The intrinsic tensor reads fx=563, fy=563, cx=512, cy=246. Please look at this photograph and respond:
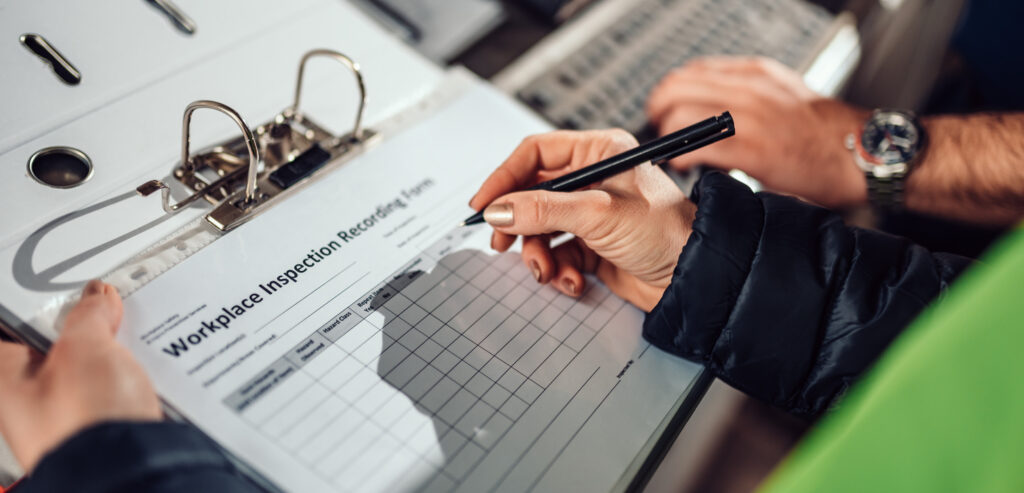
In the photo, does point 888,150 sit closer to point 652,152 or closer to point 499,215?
point 652,152

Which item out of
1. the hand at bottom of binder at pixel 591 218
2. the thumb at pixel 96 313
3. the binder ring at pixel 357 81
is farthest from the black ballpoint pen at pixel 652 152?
the thumb at pixel 96 313

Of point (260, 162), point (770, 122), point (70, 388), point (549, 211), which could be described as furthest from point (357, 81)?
point (770, 122)

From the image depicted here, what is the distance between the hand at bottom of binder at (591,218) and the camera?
1.55 feet

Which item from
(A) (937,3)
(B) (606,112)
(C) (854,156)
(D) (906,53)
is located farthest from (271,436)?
(A) (937,3)

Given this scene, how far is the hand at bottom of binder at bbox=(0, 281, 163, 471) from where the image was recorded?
33cm

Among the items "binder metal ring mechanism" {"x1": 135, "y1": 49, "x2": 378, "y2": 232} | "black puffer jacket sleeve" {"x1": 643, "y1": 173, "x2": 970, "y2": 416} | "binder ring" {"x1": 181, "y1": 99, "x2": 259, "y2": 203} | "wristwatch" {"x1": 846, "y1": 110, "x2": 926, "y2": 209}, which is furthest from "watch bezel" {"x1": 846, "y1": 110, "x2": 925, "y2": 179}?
"binder ring" {"x1": 181, "y1": 99, "x2": 259, "y2": 203}

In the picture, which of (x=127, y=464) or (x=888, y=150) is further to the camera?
(x=888, y=150)

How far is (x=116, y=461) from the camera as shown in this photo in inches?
12.0

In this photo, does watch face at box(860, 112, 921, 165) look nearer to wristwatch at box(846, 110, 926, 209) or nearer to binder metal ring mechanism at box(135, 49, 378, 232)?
wristwatch at box(846, 110, 926, 209)

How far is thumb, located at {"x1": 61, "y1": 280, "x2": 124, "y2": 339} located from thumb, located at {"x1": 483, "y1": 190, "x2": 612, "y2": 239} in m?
0.28

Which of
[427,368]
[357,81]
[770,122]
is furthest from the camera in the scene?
[770,122]

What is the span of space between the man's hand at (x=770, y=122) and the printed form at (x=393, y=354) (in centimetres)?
28

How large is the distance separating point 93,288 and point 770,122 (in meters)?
0.71

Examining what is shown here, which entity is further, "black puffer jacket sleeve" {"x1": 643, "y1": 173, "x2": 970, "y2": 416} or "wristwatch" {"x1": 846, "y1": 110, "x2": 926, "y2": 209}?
"wristwatch" {"x1": 846, "y1": 110, "x2": 926, "y2": 209}
